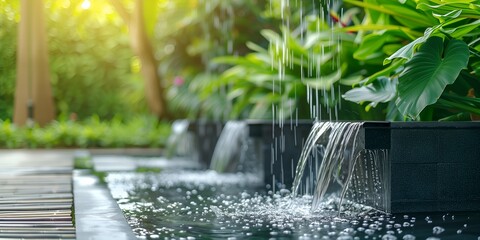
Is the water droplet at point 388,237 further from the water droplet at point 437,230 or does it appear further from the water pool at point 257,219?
the water droplet at point 437,230

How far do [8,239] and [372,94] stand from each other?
2.33 m

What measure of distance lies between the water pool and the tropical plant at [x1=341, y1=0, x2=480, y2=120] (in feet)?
1.95

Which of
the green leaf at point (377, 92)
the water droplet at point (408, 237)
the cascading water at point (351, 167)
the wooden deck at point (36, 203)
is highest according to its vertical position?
the green leaf at point (377, 92)

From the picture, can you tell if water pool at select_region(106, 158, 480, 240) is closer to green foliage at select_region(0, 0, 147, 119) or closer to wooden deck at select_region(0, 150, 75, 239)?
wooden deck at select_region(0, 150, 75, 239)

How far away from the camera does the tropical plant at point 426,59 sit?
3.61 metres

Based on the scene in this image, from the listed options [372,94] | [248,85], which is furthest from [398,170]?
[248,85]

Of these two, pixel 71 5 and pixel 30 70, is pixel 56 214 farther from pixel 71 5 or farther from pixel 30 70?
pixel 71 5

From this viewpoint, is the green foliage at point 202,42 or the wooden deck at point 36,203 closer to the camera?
the wooden deck at point 36,203

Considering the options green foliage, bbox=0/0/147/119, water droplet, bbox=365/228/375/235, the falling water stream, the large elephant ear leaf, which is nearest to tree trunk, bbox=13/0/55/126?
green foliage, bbox=0/0/147/119

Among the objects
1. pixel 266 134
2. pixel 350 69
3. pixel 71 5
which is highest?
pixel 71 5

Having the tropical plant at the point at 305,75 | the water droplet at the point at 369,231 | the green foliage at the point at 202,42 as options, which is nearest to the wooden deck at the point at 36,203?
the water droplet at the point at 369,231

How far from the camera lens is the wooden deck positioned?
2.92 metres

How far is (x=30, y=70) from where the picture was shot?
13.2 m

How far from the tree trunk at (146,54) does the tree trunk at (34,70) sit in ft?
6.50
